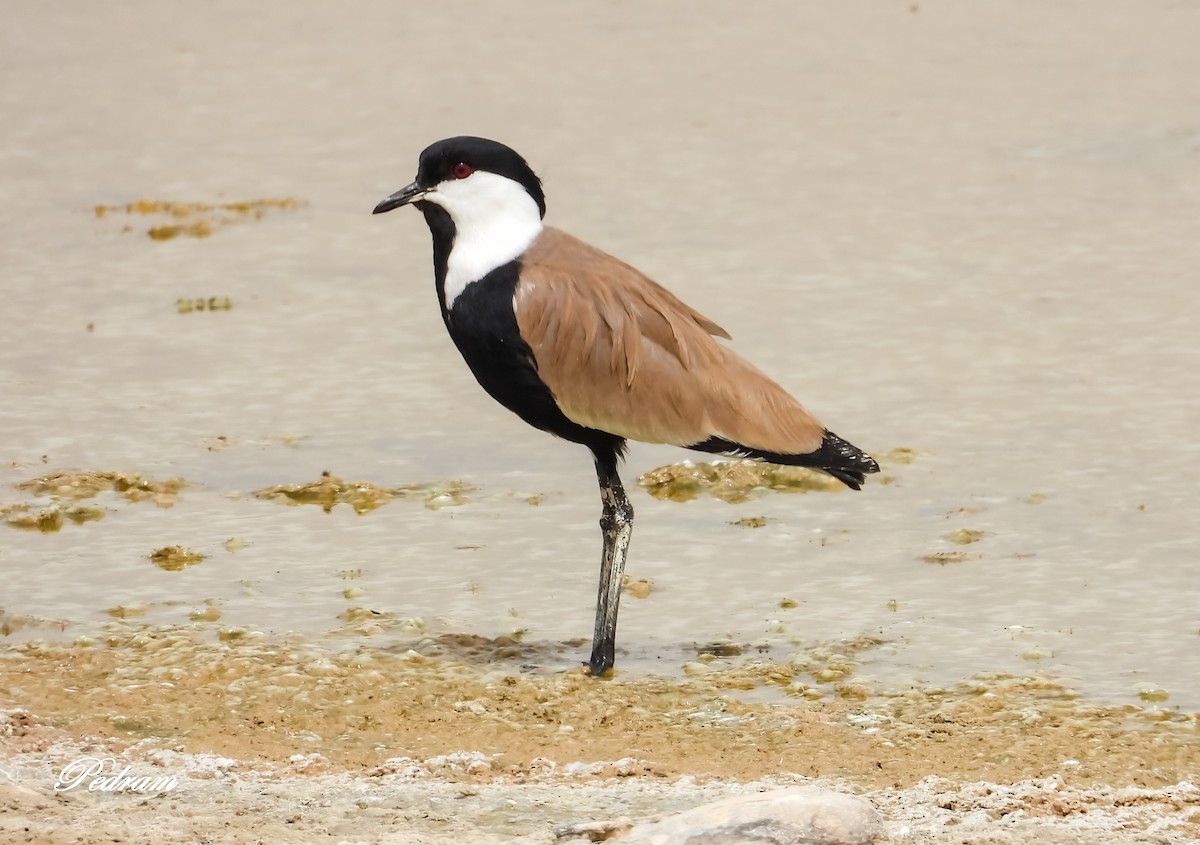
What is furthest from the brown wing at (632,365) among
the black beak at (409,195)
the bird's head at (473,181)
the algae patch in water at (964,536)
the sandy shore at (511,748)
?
the algae patch in water at (964,536)

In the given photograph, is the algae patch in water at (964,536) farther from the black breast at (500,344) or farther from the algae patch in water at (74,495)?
the algae patch in water at (74,495)

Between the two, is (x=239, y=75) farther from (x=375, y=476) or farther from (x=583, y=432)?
(x=583, y=432)

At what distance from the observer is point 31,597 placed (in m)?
8.39

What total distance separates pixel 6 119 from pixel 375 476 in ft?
35.1

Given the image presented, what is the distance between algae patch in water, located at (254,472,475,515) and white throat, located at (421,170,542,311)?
7.89 feet

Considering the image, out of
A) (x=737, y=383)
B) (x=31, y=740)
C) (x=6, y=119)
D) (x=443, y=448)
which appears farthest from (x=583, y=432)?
(x=6, y=119)

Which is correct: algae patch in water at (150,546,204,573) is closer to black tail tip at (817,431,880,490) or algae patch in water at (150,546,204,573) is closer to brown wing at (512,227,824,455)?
brown wing at (512,227,824,455)

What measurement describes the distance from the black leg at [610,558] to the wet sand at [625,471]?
0.16 m

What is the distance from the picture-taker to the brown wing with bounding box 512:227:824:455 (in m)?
7.34

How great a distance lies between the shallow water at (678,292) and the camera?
8469 millimetres

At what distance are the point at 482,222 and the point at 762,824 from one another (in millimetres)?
2729

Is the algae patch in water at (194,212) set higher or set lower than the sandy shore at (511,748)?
higher

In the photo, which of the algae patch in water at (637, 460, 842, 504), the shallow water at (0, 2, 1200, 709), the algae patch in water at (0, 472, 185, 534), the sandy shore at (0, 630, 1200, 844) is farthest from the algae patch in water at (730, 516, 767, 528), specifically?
the algae patch in water at (0, 472, 185, 534)

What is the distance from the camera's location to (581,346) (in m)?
7.37
